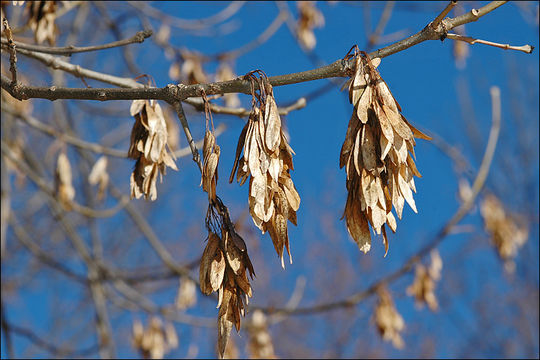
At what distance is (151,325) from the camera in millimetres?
3299

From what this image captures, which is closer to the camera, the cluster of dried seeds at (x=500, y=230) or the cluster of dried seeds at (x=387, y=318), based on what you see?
the cluster of dried seeds at (x=387, y=318)

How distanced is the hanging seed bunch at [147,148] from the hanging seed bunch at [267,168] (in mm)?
419

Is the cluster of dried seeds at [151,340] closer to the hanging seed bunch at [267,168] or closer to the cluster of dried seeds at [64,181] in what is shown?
the cluster of dried seeds at [64,181]

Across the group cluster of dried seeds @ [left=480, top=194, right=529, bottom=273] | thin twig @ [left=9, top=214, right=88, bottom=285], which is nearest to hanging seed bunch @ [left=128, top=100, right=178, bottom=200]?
thin twig @ [left=9, top=214, right=88, bottom=285]

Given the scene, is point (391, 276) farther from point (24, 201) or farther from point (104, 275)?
point (24, 201)

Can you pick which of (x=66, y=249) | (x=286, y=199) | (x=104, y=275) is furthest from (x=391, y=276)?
(x=66, y=249)

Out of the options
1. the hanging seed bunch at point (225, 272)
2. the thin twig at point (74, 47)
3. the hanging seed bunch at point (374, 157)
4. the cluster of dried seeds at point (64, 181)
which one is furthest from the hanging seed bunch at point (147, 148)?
the cluster of dried seeds at point (64, 181)

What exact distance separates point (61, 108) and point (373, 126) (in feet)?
11.1

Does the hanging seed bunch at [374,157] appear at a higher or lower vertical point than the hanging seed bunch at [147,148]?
lower

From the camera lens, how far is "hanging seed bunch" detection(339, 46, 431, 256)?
1100 mm

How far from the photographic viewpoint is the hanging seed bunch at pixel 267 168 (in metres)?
1.14

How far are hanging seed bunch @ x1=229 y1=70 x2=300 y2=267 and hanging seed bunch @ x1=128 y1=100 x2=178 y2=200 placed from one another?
419 mm

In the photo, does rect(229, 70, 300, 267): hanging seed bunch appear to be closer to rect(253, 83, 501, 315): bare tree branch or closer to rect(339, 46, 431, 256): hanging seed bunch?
rect(339, 46, 431, 256): hanging seed bunch

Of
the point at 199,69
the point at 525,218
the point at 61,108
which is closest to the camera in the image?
the point at 199,69
